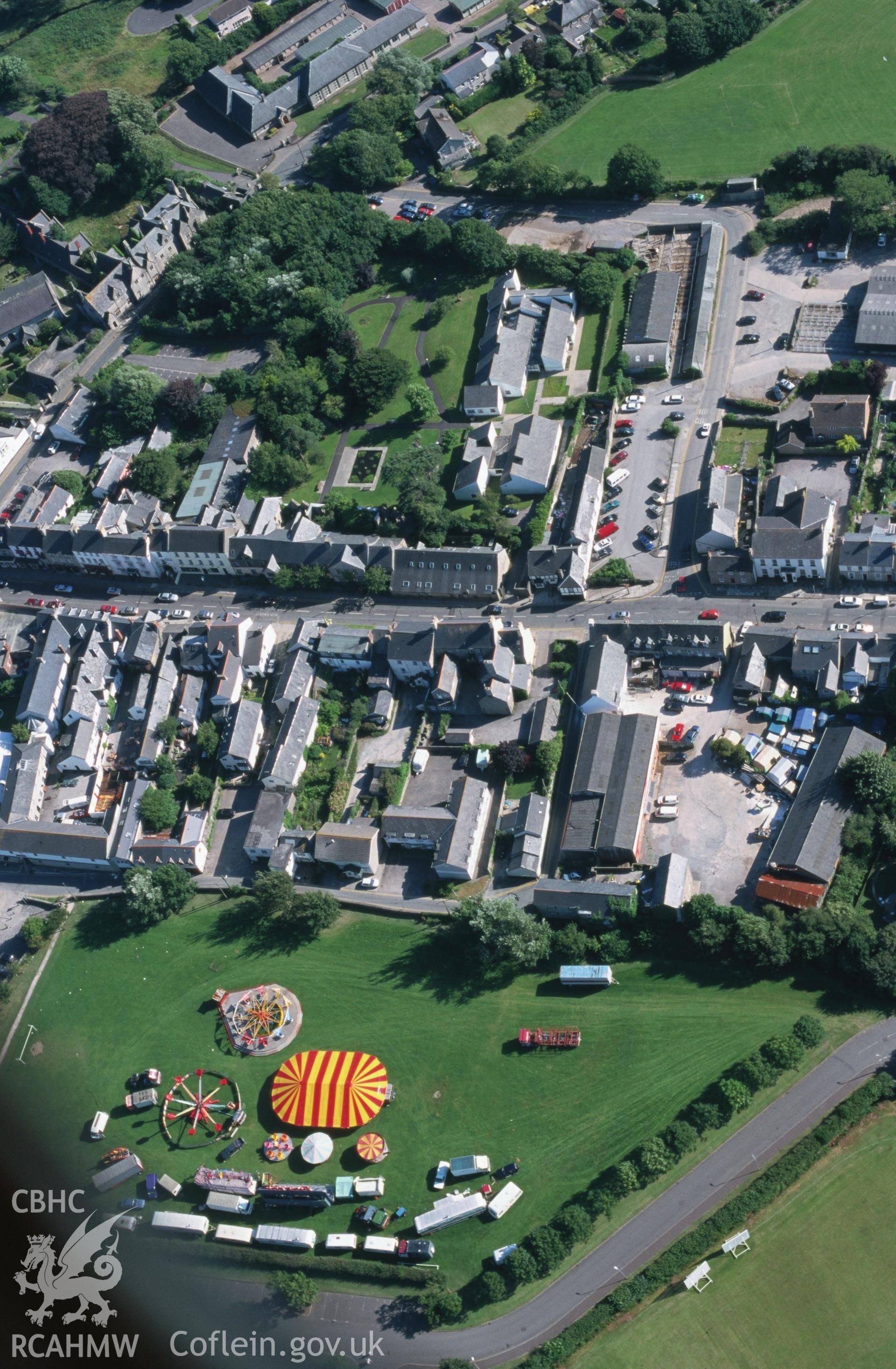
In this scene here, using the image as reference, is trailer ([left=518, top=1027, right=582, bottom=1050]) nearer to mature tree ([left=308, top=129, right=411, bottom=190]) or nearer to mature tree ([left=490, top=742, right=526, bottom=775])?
mature tree ([left=490, top=742, right=526, bottom=775])

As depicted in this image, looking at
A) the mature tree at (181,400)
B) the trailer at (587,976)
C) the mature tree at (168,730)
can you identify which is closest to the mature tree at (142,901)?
the mature tree at (168,730)

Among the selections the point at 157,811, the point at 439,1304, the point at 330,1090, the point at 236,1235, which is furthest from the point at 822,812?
the point at 157,811

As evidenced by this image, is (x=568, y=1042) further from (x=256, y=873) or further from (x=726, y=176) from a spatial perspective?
(x=726, y=176)

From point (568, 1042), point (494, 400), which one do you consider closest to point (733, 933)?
point (568, 1042)

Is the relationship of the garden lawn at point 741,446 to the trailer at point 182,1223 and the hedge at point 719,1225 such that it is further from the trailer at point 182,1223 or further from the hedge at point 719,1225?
the trailer at point 182,1223

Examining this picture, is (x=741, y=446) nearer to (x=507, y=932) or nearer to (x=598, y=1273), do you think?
(x=507, y=932)

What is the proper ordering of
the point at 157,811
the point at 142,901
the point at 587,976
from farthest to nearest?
the point at 157,811 → the point at 142,901 → the point at 587,976
